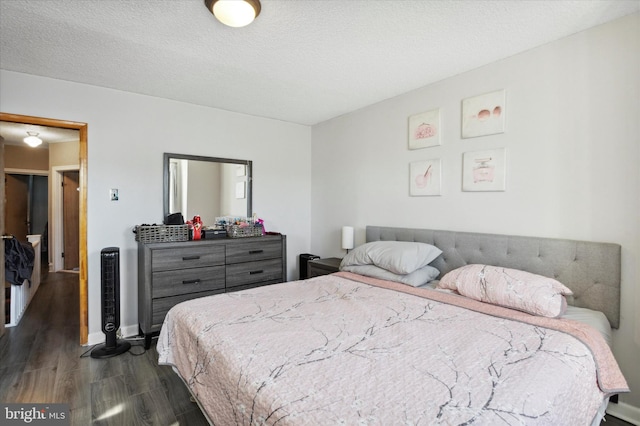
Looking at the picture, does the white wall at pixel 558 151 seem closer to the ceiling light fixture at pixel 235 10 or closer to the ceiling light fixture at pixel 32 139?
the ceiling light fixture at pixel 235 10

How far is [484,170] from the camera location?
8.67ft

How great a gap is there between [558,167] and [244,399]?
2.44 m

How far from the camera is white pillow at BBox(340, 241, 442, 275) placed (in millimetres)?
2586

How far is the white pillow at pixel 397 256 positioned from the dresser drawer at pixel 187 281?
1374 millimetres

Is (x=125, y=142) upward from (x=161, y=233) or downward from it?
upward

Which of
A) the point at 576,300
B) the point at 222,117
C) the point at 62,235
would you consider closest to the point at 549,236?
the point at 576,300

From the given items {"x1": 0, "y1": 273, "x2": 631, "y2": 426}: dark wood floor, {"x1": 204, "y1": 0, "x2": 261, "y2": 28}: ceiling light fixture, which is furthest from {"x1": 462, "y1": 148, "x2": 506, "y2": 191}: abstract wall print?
{"x1": 204, "y1": 0, "x2": 261, "y2": 28}: ceiling light fixture

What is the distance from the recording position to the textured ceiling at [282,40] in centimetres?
189

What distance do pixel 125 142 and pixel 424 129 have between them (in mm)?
2986

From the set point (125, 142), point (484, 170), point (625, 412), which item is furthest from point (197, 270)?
point (625, 412)

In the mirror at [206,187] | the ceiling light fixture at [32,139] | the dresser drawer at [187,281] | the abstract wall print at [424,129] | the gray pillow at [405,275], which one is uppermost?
the ceiling light fixture at [32,139]

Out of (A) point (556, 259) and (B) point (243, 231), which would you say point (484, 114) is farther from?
(B) point (243, 231)

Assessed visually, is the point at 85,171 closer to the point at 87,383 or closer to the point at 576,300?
the point at 87,383

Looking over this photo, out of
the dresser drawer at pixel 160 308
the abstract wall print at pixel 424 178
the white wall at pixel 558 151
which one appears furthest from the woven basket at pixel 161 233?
the abstract wall print at pixel 424 178
